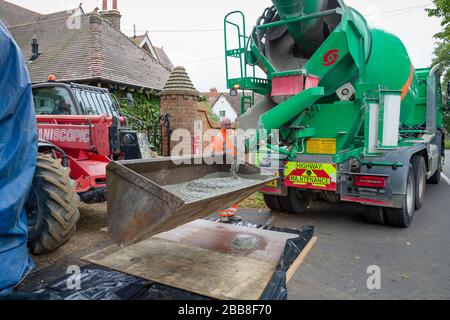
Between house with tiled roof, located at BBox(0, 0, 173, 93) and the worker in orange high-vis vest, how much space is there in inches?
339

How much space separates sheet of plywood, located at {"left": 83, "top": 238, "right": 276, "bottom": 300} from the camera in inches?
120

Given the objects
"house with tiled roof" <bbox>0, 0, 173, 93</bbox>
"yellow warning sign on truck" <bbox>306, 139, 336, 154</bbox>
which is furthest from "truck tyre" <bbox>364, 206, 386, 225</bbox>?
"house with tiled roof" <bbox>0, 0, 173, 93</bbox>

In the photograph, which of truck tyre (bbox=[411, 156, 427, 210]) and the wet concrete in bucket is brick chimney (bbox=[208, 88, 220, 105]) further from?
the wet concrete in bucket

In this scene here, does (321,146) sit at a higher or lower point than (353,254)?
higher

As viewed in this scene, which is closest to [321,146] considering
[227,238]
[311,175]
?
[311,175]

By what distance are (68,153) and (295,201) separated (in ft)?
11.6

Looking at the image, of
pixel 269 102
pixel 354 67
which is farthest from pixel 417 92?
pixel 269 102

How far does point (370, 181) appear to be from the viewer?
15.8ft

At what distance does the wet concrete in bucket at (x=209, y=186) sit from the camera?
359 cm

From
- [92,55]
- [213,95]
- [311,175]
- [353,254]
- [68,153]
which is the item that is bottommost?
[353,254]

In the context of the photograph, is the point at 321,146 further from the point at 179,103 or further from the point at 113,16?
the point at 113,16

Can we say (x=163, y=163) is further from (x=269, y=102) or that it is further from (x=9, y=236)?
(x=269, y=102)

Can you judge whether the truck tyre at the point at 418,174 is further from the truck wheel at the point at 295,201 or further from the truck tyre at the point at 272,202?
the truck tyre at the point at 272,202
